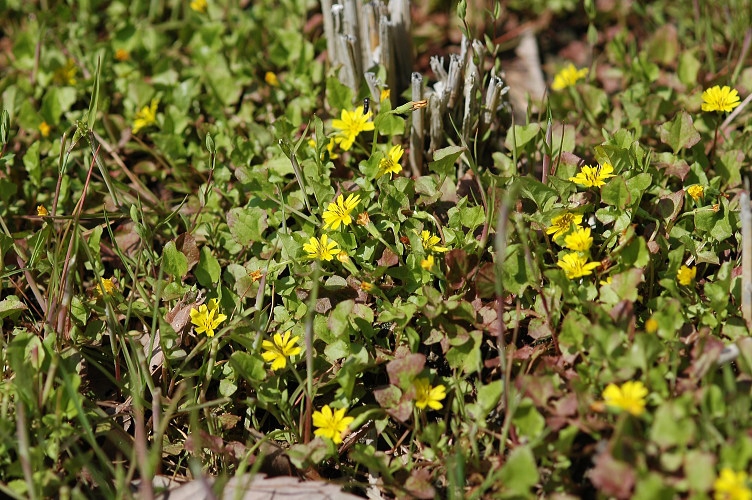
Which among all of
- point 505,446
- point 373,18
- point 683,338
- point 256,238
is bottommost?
point 505,446

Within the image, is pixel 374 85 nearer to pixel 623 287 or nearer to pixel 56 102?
pixel 623 287

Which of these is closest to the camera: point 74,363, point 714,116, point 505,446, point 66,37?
point 505,446

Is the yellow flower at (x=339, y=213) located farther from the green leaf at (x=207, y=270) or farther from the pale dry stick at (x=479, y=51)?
the pale dry stick at (x=479, y=51)

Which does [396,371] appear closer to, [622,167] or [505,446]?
[505,446]

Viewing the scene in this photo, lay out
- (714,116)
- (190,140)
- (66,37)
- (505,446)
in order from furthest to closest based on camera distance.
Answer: (66,37)
(190,140)
(714,116)
(505,446)

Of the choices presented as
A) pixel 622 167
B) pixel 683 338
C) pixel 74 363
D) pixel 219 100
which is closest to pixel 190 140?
pixel 219 100

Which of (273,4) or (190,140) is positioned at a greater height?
(273,4)

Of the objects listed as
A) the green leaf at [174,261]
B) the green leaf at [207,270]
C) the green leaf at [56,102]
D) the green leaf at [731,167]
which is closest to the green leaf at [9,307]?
the green leaf at [174,261]

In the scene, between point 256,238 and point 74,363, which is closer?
point 74,363
